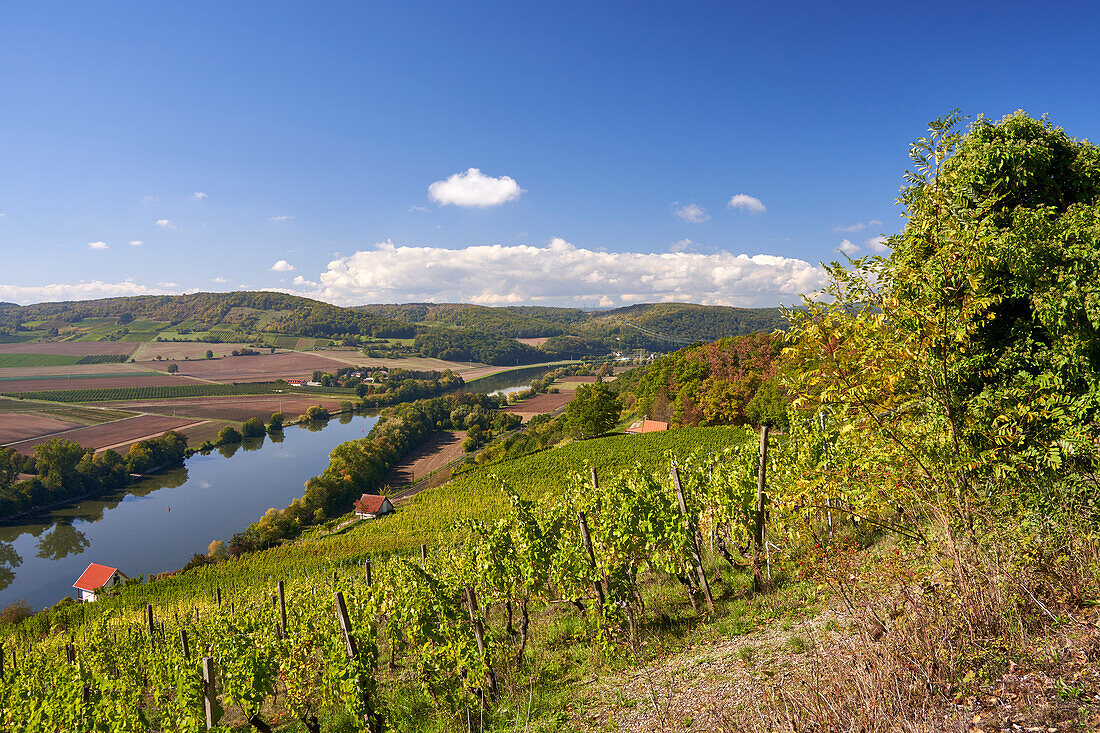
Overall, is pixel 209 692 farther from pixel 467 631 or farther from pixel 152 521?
pixel 152 521

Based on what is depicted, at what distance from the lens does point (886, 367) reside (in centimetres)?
485

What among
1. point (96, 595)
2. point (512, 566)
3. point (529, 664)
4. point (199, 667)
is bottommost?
point (96, 595)

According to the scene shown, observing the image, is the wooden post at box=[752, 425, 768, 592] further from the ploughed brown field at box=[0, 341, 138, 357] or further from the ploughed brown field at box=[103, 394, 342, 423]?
the ploughed brown field at box=[0, 341, 138, 357]

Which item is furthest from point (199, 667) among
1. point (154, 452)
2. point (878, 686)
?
point (154, 452)

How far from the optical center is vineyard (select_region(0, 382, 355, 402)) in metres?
90.8

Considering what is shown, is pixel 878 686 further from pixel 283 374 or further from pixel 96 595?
pixel 283 374

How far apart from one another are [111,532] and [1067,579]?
62592mm

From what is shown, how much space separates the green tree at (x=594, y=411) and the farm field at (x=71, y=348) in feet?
474

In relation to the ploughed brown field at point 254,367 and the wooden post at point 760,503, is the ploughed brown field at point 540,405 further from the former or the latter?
the wooden post at point 760,503

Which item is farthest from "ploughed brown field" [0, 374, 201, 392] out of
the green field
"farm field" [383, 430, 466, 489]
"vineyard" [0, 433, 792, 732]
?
"vineyard" [0, 433, 792, 732]

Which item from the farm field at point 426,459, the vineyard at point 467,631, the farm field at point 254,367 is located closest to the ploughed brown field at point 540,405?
the farm field at point 426,459

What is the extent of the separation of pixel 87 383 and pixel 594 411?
374 feet

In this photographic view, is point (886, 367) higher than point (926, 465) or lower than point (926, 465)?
higher

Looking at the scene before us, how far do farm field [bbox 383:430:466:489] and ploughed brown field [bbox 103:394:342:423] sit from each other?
34.6m
